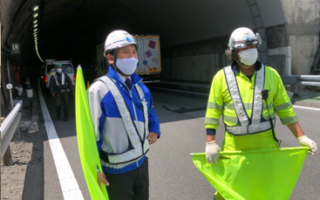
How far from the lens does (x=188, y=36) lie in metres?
19.5

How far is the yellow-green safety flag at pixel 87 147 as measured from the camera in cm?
192

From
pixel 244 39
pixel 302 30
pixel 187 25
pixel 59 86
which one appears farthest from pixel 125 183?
Result: pixel 187 25

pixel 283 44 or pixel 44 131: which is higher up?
pixel 283 44

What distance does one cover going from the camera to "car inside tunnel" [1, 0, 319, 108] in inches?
515

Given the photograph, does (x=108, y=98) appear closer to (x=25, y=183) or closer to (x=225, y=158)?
(x=225, y=158)

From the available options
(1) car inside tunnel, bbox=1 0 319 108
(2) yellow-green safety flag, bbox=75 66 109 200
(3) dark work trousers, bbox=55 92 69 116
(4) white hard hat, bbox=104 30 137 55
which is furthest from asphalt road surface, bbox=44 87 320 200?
(1) car inside tunnel, bbox=1 0 319 108

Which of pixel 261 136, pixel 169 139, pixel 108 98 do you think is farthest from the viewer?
pixel 169 139

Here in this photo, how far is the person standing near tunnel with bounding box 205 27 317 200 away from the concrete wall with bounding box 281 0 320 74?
11.7 meters

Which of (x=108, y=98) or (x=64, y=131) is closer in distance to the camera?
(x=108, y=98)

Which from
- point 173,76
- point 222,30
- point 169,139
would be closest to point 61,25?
point 173,76

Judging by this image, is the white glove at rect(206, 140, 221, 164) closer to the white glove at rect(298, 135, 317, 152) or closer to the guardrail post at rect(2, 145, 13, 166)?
the white glove at rect(298, 135, 317, 152)

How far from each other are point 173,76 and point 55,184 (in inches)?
750

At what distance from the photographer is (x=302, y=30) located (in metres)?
13.2

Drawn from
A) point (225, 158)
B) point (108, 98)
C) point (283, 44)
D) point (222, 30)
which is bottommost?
point (225, 158)
